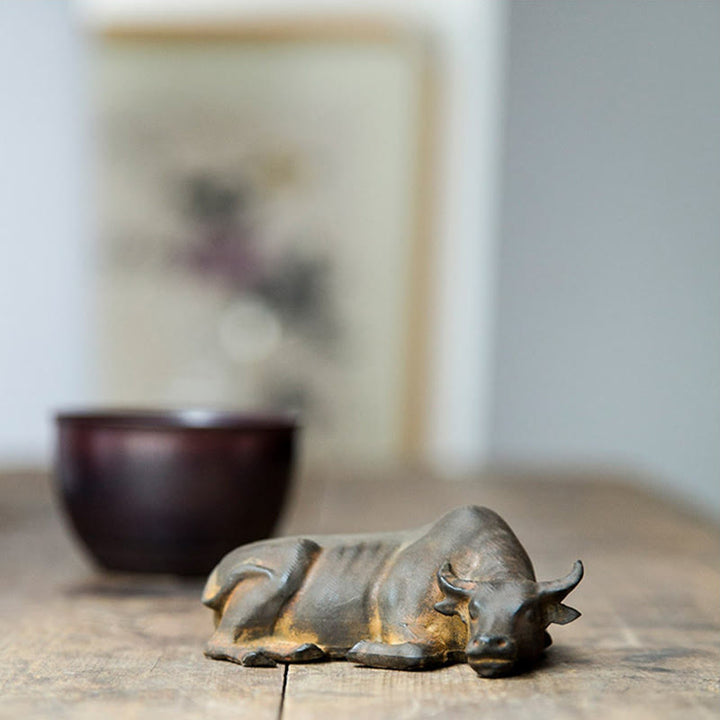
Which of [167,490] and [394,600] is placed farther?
[167,490]

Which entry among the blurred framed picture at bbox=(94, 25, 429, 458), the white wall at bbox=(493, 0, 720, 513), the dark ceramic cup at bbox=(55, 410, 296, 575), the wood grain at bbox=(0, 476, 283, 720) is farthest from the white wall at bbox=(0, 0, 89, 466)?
the dark ceramic cup at bbox=(55, 410, 296, 575)

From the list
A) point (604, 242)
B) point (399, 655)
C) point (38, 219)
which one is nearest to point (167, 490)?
point (399, 655)

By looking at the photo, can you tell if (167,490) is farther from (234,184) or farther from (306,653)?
(234,184)

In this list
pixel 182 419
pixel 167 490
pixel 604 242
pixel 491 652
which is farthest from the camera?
pixel 604 242

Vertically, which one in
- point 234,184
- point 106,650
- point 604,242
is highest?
point 234,184

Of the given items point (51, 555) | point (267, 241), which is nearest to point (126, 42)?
point (267, 241)

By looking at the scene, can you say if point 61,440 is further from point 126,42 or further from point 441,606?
point 126,42

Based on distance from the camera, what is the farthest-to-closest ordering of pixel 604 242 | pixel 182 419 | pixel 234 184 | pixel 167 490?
1. pixel 234 184
2. pixel 604 242
3. pixel 182 419
4. pixel 167 490

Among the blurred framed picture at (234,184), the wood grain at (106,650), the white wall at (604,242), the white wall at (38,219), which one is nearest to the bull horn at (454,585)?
the wood grain at (106,650)
